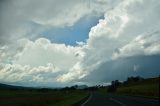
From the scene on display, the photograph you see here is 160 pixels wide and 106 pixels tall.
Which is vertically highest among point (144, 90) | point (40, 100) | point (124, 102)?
point (144, 90)

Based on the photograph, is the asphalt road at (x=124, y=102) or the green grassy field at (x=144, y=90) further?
the green grassy field at (x=144, y=90)

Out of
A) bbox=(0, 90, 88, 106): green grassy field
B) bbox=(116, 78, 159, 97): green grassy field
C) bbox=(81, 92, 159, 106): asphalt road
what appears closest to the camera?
bbox=(81, 92, 159, 106): asphalt road

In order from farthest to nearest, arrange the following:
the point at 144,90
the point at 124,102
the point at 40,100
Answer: the point at 144,90 → the point at 40,100 → the point at 124,102

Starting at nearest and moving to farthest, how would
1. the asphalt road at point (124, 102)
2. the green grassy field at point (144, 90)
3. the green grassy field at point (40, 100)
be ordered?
the asphalt road at point (124, 102), the green grassy field at point (40, 100), the green grassy field at point (144, 90)

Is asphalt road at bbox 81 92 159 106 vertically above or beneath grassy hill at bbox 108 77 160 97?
beneath

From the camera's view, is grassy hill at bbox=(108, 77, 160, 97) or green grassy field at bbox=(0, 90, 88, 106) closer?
green grassy field at bbox=(0, 90, 88, 106)

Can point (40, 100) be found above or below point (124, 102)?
above

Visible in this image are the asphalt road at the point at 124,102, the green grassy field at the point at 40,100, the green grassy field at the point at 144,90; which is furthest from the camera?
the green grassy field at the point at 144,90

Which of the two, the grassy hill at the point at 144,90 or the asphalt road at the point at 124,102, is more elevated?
the grassy hill at the point at 144,90

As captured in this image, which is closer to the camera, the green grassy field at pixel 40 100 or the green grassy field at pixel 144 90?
the green grassy field at pixel 40 100

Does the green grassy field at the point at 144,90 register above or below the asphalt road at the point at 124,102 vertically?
above

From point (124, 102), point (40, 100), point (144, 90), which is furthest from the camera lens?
point (144, 90)

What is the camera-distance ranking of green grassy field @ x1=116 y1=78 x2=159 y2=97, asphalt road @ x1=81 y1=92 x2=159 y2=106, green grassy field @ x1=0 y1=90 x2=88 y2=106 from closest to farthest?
asphalt road @ x1=81 y1=92 x2=159 y2=106 < green grassy field @ x1=0 y1=90 x2=88 y2=106 < green grassy field @ x1=116 y1=78 x2=159 y2=97

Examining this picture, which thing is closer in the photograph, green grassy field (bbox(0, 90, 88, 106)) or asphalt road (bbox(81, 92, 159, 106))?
asphalt road (bbox(81, 92, 159, 106))
